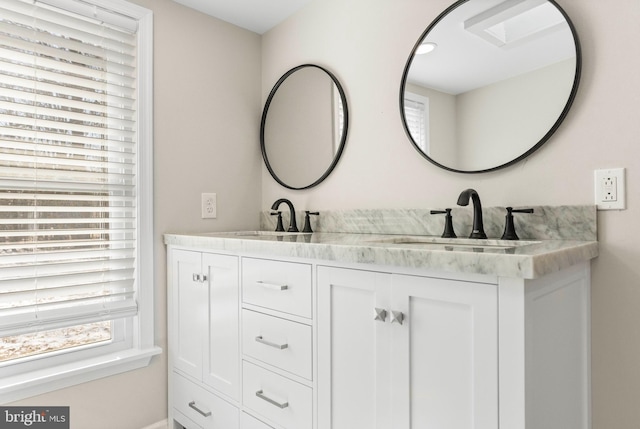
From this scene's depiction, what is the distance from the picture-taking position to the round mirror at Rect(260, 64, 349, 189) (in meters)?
2.02

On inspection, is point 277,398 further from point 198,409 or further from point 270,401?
point 198,409

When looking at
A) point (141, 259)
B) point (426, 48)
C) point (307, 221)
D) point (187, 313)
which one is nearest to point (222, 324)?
point (187, 313)

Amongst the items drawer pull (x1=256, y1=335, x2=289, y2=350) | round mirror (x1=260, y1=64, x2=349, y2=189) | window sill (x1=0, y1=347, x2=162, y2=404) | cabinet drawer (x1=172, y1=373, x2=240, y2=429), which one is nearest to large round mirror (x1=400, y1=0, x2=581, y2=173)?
round mirror (x1=260, y1=64, x2=349, y2=189)

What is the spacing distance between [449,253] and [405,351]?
300 mm

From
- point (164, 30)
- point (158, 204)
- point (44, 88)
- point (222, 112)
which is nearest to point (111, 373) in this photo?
point (158, 204)

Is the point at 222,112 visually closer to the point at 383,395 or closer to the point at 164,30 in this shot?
the point at 164,30

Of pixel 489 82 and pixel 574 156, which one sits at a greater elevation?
pixel 489 82

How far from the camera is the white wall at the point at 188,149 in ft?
6.12

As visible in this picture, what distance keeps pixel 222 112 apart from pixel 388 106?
955 millimetres

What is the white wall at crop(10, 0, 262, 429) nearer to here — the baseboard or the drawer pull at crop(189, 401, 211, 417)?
the baseboard

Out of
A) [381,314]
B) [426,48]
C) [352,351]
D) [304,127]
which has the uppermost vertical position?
[426,48]

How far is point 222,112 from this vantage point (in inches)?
88.1

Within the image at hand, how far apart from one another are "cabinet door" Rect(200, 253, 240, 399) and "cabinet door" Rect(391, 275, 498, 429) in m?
0.74

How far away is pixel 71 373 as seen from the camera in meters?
1.67
